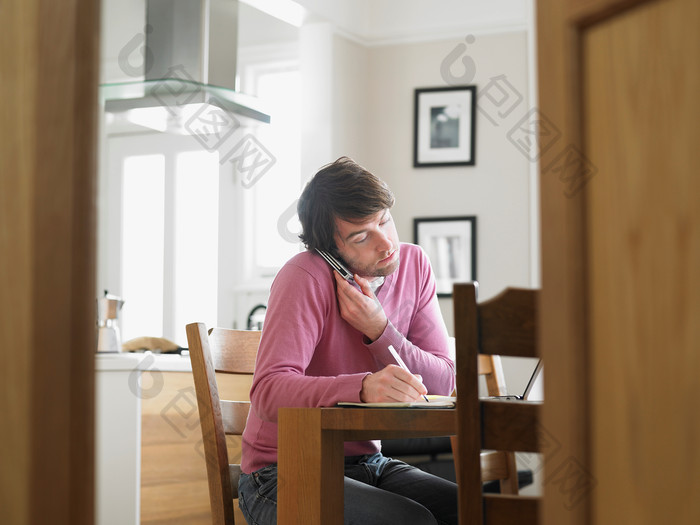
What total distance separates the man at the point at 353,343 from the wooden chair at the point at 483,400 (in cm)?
32

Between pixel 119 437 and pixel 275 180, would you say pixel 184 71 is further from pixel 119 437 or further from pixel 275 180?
pixel 119 437

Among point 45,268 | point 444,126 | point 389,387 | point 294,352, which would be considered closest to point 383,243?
→ point 294,352

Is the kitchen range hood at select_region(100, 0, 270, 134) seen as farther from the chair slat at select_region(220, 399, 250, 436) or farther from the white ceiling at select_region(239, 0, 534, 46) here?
the chair slat at select_region(220, 399, 250, 436)

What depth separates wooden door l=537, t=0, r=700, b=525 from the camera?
68 cm

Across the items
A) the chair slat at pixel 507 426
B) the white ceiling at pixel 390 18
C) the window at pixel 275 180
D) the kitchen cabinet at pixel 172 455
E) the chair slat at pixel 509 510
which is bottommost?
the kitchen cabinet at pixel 172 455

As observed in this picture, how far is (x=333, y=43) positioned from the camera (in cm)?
407

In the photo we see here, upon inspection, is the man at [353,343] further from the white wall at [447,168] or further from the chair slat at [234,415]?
the white wall at [447,168]

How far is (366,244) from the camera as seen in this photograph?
190 centimetres

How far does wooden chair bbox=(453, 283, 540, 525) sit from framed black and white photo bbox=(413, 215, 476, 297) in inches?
113

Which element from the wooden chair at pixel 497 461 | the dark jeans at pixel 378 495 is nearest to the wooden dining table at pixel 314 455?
the dark jeans at pixel 378 495

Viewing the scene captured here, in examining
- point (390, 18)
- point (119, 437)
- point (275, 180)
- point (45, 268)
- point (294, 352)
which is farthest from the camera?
point (275, 180)

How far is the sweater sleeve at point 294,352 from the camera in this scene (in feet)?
5.01

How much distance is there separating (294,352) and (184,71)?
2.08 meters

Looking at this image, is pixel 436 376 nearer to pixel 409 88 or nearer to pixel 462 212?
pixel 462 212
